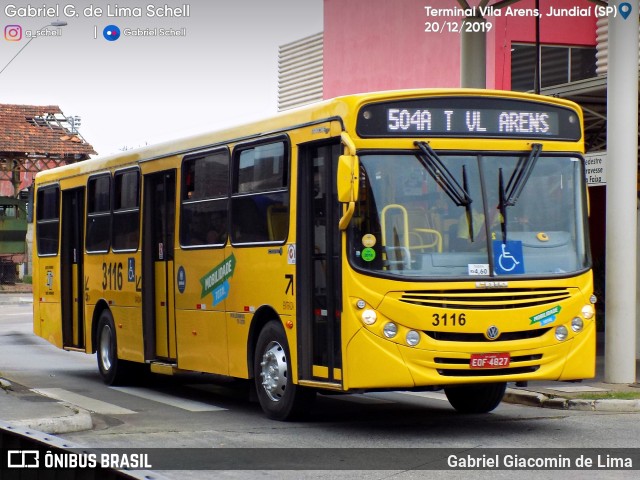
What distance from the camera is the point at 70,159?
6097cm

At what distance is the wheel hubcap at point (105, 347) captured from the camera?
16.8 metres

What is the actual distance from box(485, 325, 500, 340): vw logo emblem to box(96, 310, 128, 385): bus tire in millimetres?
7050

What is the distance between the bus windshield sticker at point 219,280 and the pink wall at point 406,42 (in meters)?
14.6

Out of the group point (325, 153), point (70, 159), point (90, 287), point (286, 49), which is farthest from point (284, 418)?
point (70, 159)

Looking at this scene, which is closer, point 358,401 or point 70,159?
point 358,401

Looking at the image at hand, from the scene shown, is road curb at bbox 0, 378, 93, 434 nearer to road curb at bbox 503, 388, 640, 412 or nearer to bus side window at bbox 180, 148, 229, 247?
bus side window at bbox 180, 148, 229, 247

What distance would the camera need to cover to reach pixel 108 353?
1683cm

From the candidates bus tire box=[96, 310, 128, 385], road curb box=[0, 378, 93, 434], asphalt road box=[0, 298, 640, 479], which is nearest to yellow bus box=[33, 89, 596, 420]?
asphalt road box=[0, 298, 640, 479]

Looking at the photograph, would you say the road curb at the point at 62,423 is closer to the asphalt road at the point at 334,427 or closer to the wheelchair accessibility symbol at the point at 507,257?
the asphalt road at the point at 334,427

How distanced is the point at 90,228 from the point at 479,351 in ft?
27.7

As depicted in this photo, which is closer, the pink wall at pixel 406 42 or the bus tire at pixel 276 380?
the bus tire at pixel 276 380

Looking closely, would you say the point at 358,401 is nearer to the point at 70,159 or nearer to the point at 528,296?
the point at 528,296

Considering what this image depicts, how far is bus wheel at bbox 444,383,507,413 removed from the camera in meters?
12.6

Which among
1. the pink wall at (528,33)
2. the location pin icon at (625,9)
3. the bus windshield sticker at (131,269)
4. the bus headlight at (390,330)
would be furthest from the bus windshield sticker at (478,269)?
the pink wall at (528,33)
